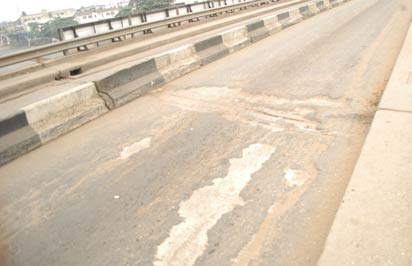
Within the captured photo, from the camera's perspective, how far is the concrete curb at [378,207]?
1.91 metres

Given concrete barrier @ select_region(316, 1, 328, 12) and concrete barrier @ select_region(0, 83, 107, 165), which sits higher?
concrete barrier @ select_region(316, 1, 328, 12)

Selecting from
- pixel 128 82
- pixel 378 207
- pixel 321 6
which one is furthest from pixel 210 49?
pixel 321 6

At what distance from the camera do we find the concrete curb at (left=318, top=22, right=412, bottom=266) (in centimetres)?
191

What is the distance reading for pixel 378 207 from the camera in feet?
7.29

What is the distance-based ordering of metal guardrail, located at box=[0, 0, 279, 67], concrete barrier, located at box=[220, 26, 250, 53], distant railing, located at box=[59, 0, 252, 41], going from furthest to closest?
1. distant railing, located at box=[59, 0, 252, 41]
2. metal guardrail, located at box=[0, 0, 279, 67]
3. concrete barrier, located at box=[220, 26, 250, 53]

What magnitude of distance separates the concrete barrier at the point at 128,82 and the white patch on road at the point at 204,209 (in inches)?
105

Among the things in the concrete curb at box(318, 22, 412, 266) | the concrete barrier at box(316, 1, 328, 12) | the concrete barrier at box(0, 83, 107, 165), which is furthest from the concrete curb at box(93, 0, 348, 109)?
the concrete barrier at box(316, 1, 328, 12)

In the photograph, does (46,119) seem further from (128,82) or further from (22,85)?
(22,85)

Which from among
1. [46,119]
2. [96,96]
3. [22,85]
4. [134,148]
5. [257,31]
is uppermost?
[257,31]

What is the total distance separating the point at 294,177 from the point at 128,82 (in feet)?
12.0

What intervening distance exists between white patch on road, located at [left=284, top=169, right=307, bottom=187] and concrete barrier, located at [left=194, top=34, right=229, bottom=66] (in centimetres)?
478

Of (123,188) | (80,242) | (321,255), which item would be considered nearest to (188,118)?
(123,188)

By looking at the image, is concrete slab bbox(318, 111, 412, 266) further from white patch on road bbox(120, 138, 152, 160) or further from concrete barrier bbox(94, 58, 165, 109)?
concrete barrier bbox(94, 58, 165, 109)

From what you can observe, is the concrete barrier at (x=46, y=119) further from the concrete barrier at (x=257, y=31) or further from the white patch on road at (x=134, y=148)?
the concrete barrier at (x=257, y=31)
